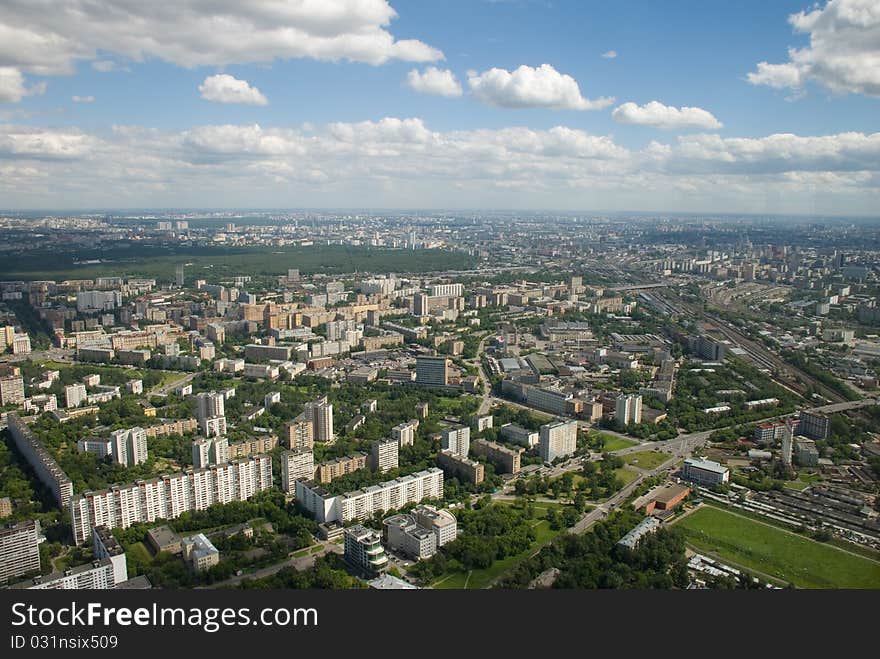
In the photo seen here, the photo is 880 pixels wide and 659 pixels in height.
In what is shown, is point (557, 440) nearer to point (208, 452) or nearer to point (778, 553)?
point (778, 553)

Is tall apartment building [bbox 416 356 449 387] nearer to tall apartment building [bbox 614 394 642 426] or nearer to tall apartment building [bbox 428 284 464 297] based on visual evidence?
tall apartment building [bbox 614 394 642 426]

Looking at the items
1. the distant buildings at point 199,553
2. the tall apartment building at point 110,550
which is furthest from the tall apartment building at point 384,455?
the tall apartment building at point 110,550

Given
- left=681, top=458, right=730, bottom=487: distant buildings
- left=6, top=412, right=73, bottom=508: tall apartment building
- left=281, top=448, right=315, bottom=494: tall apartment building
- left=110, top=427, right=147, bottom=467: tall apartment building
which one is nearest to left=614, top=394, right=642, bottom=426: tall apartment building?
left=681, top=458, right=730, bottom=487: distant buildings

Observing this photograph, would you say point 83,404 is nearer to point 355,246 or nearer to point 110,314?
point 110,314

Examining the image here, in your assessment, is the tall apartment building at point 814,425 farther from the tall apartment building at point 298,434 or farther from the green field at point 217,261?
the green field at point 217,261

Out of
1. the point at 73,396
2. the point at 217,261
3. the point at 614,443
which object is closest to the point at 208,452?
the point at 73,396

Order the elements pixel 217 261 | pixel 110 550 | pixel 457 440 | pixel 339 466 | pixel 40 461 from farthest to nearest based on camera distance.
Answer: pixel 217 261
pixel 457 440
pixel 339 466
pixel 40 461
pixel 110 550

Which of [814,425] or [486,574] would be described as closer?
[486,574]
